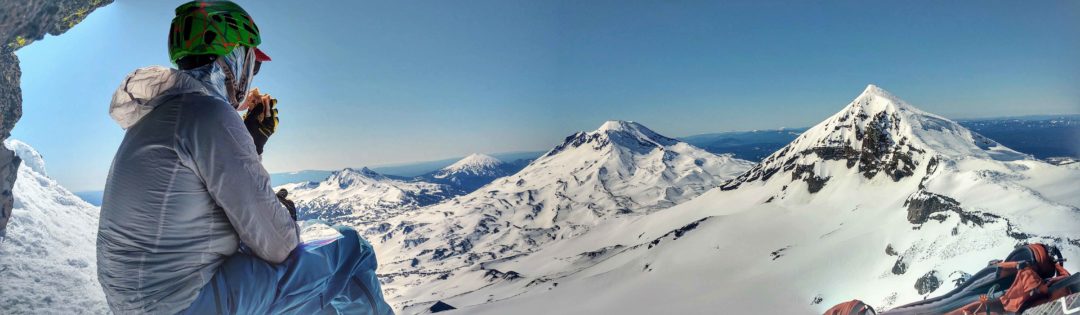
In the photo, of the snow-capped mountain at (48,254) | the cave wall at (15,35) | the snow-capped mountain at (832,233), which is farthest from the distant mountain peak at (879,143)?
the cave wall at (15,35)

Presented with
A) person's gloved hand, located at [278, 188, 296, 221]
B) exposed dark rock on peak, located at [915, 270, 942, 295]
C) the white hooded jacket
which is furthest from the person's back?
exposed dark rock on peak, located at [915, 270, 942, 295]

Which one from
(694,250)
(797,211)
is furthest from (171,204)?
(797,211)

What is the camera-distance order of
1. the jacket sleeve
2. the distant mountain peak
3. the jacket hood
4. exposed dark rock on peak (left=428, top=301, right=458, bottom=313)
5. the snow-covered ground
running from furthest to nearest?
1. exposed dark rock on peak (left=428, top=301, right=458, bottom=313)
2. the distant mountain peak
3. the snow-covered ground
4. the jacket hood
5. the jacket sleeve

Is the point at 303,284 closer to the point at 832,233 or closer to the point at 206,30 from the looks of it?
the point at 206,30

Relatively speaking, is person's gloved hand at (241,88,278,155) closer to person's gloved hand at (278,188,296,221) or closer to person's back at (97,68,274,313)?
person's gloved hand at (278,188,296,221)

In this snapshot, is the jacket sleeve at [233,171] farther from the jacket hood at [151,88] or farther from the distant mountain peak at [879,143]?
the distant mountain peak at [879,143]
